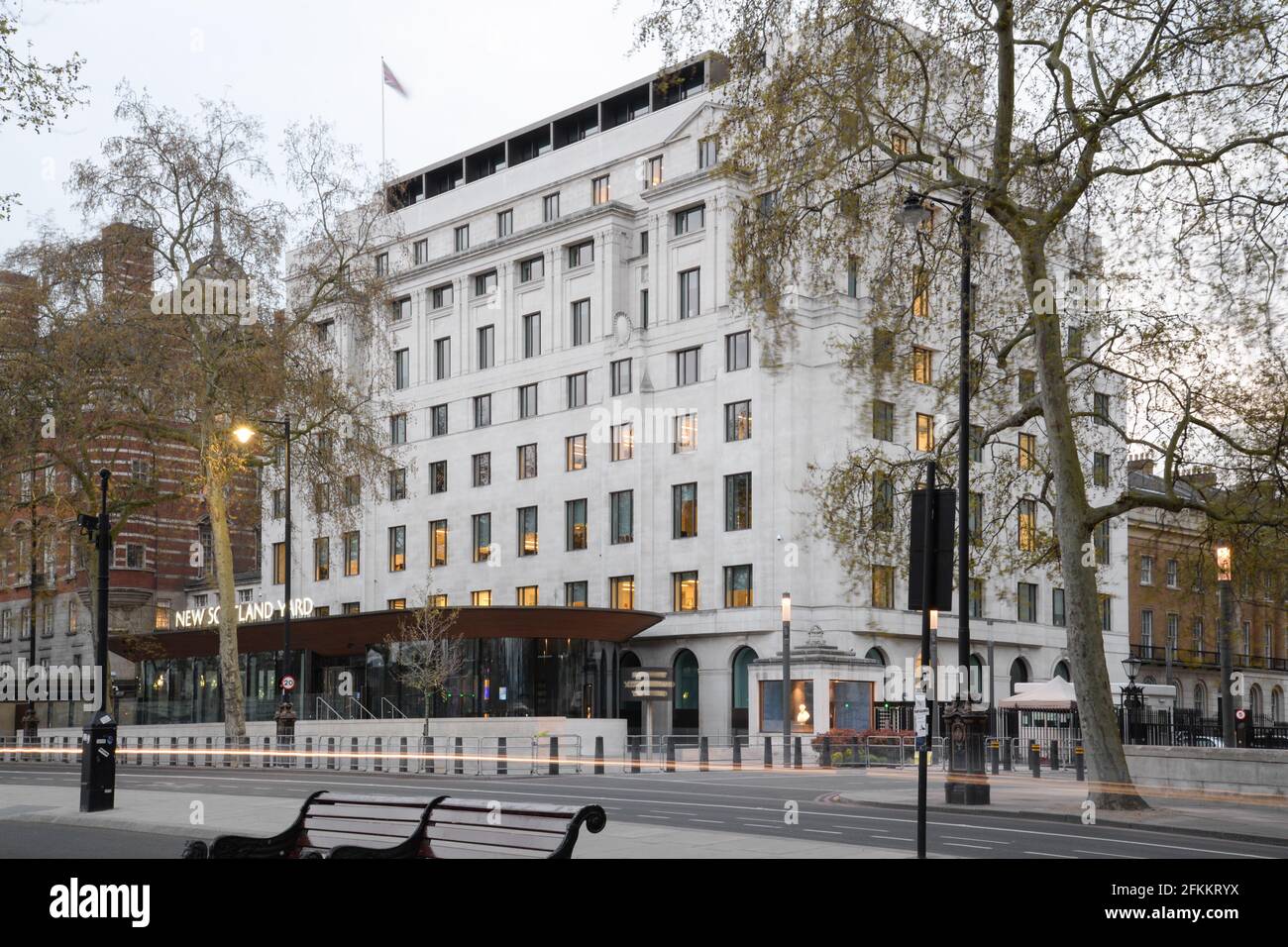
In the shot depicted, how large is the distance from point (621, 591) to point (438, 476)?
14.9 metres

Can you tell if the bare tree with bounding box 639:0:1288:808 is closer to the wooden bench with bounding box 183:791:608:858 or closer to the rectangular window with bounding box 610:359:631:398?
the wooden bench with bounding box 183:791:608:858

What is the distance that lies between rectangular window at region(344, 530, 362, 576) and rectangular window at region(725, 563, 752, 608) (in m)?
25.3

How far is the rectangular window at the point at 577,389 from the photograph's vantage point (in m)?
→ 68.1

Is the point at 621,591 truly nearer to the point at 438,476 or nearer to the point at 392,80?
the point at 438,476

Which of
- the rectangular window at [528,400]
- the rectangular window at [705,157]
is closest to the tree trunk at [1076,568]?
the rectangular window at [705,157]

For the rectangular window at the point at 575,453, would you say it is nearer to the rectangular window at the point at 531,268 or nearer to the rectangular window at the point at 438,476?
the rectangular window at the point at 531,268

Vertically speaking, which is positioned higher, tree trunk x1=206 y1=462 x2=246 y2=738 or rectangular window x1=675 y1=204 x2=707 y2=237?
rectangular window x1=675 y1=204 x2=707 y2=237

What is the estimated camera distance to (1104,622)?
7331cm

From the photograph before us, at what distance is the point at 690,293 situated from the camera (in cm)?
6431

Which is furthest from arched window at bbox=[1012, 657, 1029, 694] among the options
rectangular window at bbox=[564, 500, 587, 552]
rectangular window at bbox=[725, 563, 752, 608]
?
rectangular window at bbox=[564, 500, 587, 552]

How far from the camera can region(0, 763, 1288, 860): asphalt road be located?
58.6 ft

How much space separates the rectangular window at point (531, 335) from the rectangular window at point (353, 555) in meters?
15.2

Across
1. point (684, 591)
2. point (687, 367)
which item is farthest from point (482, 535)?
point (687, 367)
